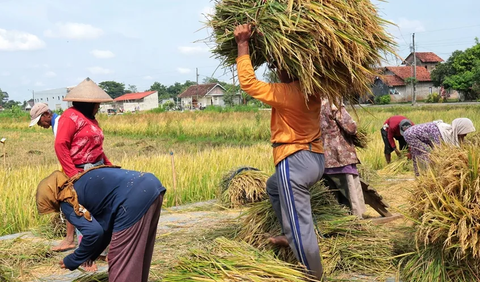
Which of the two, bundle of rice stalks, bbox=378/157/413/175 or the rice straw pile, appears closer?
the rice straw pile

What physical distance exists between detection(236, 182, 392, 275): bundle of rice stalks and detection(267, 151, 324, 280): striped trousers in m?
0.33

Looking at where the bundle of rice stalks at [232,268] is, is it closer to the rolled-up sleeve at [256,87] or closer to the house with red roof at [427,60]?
the rolled-up sleeve at [256,87]

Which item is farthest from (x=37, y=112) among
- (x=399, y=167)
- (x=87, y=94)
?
(x=399, y=167)

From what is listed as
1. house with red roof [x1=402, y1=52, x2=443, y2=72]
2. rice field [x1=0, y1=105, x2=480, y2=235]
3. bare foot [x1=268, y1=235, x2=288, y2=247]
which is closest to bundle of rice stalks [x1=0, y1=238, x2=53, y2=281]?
rice field [x1=0, y1=105, x2=480, y2=235]

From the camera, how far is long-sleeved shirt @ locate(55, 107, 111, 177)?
366 cm

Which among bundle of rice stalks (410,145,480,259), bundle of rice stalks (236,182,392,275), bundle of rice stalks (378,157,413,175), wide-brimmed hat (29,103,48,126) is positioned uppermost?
wide-brimmed hat (29,103,48,126)

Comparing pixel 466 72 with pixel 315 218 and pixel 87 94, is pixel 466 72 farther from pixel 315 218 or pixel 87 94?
pixel 87 94

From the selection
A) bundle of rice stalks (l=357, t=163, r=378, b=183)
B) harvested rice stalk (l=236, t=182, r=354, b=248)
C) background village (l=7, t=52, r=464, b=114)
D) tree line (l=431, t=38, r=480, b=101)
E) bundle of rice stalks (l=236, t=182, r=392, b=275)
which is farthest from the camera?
background village (l=7, t=52, r=464, b=114)

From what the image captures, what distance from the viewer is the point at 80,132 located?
3740mm

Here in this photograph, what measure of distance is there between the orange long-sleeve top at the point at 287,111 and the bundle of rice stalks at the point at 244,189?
8.88 feet

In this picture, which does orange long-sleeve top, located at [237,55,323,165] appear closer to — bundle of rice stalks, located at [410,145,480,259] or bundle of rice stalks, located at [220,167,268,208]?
bundle of rice stalks, located at [410,145,480,259]

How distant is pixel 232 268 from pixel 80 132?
166 centimetres

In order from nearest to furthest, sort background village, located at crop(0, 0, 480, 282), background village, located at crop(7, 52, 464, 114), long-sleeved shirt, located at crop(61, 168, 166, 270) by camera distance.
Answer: long-sleeved shirt, located at crop(61, 168, 166, 270)
background village, located at crop(0, 0, 480, 282)
background village, located at crop(7, 52, 464, 114)

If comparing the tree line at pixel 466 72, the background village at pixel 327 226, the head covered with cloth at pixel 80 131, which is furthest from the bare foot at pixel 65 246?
the tree line at pixel 466 72
